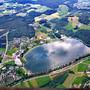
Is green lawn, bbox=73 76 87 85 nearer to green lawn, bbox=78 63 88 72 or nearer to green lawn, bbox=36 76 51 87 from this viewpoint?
green lawn, bbox=78 63 88 72

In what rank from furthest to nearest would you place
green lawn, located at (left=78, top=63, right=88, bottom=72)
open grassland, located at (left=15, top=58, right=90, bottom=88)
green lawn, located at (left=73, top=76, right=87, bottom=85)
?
green lawn, located at (left=78, top=63, right=88, bottom=72) → green lawn, located at (left=73, top=76, right=87, bottom=85) → open grassland, located at (left=15, top=58, right=90, bottom=88)

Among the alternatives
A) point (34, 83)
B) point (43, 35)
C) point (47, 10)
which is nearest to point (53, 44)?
point (43, 35)

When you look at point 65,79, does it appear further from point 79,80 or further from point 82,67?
point 82,67

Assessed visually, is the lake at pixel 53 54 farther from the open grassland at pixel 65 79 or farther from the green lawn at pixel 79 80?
the green lawn at pixel 79 80

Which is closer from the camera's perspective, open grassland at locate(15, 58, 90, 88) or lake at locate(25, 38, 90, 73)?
open grassland at locate(15, 58, 90, 88)

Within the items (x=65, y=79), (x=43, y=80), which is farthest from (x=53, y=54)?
(x=43, y=80)

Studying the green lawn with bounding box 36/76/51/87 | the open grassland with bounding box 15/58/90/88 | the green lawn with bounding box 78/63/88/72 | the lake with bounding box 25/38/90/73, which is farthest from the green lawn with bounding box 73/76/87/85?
the lake with bounding box 25/38/90/73

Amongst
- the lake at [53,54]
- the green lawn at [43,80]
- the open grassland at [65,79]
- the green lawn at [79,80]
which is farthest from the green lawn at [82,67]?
the green lawn at [43,80]

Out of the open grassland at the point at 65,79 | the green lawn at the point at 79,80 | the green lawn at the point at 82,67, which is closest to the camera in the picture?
the open grassland at the point at 65,79

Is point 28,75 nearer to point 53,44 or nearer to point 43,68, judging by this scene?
point 43,68
